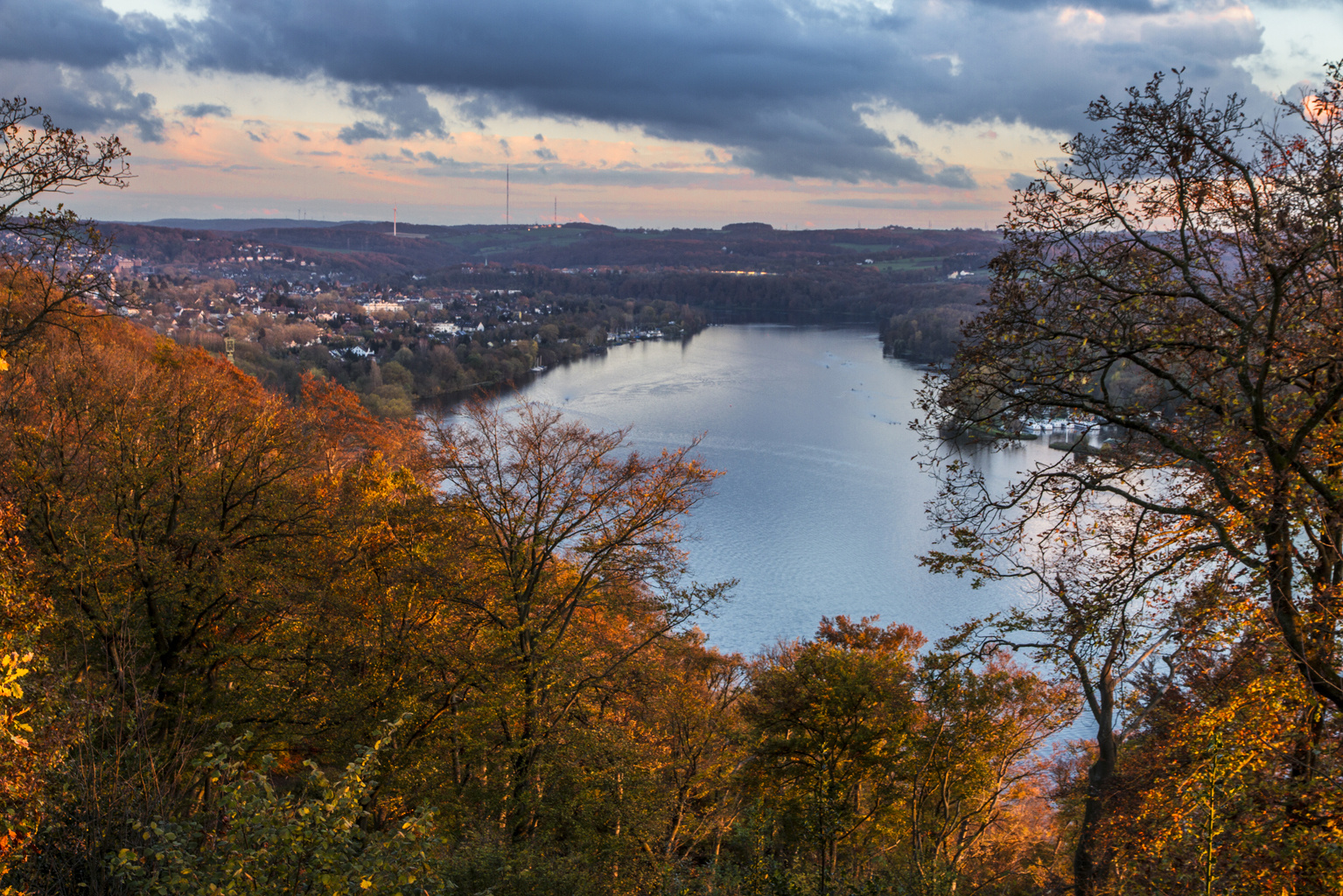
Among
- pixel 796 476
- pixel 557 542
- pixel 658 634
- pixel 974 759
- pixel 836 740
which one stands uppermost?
pixel 557 542

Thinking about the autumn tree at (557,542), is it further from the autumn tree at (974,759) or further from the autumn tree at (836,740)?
the autumn tree at (974,759)

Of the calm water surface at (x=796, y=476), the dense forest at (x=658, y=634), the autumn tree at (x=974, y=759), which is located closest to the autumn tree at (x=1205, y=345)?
the dense forest at (x=658, y=634)

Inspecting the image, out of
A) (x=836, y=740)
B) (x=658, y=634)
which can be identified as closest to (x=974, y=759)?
(x=836, y=740)

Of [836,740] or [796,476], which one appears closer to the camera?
[836,740]

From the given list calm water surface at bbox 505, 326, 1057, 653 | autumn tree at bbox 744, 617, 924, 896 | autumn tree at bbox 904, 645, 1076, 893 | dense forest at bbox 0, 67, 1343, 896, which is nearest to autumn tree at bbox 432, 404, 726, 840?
dense forest at bbox 0, 67, 1343, 896

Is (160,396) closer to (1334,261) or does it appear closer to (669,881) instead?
(669,881)

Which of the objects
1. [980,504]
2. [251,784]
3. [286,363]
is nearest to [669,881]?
[980,504]

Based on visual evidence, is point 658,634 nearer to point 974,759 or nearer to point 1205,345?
point 974,759
